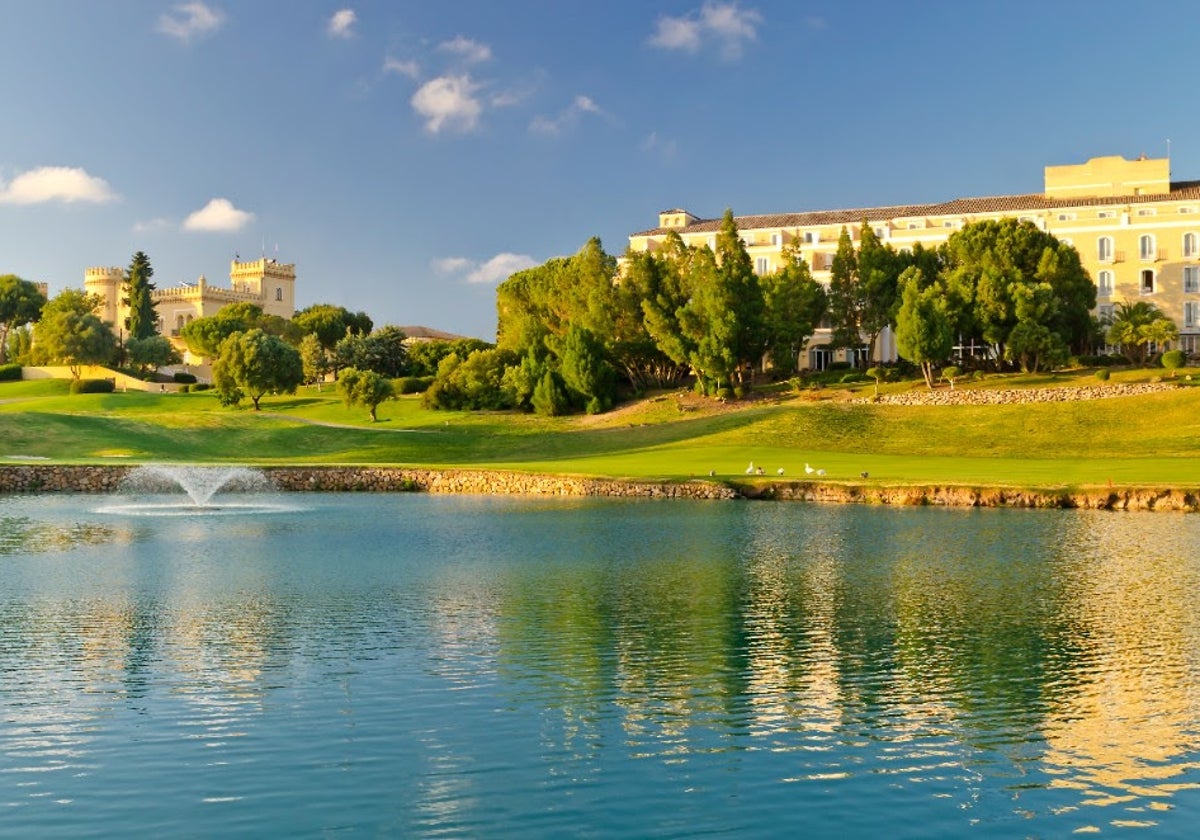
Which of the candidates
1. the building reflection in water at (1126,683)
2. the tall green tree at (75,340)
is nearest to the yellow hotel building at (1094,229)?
the tall green tree at (75,340)

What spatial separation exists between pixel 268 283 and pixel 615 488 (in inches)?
5437

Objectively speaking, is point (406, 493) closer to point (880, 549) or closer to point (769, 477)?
point (769, 477)

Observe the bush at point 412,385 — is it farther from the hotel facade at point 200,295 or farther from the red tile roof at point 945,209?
the hotel facade at point 200,295

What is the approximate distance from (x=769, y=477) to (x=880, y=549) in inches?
832

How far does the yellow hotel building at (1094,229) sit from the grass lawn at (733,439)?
26118 millimetres

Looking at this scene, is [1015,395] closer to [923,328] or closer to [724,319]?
[923,328]

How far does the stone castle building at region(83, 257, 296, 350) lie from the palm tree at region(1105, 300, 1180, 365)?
4696 inches

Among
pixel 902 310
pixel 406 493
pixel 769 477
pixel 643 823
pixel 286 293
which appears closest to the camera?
pixel 643 823

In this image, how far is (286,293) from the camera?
184875mm

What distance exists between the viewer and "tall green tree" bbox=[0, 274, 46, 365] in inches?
6432

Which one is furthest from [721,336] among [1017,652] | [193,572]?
[1017,652]

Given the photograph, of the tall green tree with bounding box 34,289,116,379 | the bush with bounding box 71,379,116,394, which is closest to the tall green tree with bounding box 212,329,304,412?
the bush with bounding box 71,379,116,394

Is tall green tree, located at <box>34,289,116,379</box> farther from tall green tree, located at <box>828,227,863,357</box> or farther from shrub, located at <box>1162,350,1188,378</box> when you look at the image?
shrub, located at <box>1162,350,1188,378</box>

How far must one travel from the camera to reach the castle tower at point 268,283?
18012cm
